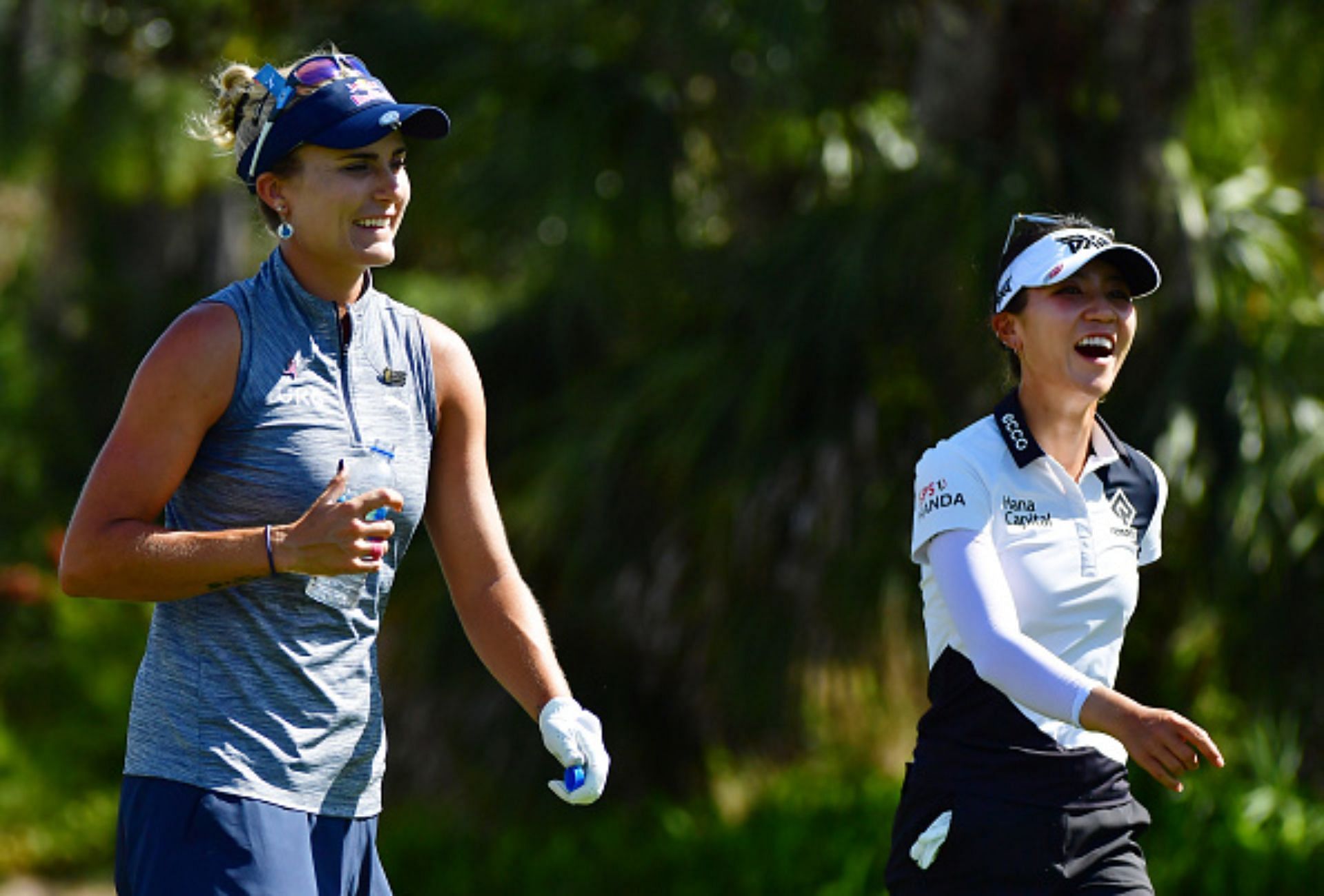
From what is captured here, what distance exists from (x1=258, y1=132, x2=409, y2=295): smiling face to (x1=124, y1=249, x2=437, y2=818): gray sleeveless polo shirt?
0.20 feet

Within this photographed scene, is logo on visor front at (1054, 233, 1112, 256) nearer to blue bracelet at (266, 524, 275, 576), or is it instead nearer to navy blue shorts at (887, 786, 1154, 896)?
navy blue shorts at (887, 786, 1154, 896)

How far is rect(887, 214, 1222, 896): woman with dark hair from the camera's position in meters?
2.91

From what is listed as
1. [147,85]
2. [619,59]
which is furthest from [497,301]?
[147,85]

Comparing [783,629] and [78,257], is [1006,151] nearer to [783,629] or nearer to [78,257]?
[783,629]

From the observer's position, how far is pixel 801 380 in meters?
6.50

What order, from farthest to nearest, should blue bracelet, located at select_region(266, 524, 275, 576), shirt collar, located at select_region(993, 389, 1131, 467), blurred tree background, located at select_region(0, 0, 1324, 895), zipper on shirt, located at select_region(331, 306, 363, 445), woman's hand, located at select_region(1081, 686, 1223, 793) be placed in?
blurred tree background, located at select_region(0, 0, 1324, 895)
shirt collar, located at select_region(993, 389, 1131, 467)
zipper on shirt, located at select_region(331, 306, 363, 445)
blue bracelet, located at select_region(266, 524, 275, 576)
woman's hand, located at select_region(1081, 686, 1223, 793)

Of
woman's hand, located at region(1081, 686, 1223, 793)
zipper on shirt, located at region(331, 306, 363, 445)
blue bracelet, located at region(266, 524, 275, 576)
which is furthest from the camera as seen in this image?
zipper on shirt, located at region(331, 306, 363, 445)

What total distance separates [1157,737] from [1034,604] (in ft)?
1.32

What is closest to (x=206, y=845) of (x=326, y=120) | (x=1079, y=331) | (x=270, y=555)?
(x=270, y=555)

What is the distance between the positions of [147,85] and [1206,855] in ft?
21.9

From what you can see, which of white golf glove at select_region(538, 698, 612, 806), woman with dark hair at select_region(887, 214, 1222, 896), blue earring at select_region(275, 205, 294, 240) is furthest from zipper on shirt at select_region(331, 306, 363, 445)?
woman with dark hair at select_region(887, 214, 1222, 896)

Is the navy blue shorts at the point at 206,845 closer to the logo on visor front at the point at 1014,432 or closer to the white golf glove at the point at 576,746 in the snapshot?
the white golf glove at the point at 576,746

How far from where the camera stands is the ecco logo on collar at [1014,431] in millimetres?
3027

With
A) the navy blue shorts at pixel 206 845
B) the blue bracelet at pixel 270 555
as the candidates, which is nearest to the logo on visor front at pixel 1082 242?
the blue bracelet at pixel 270 555
